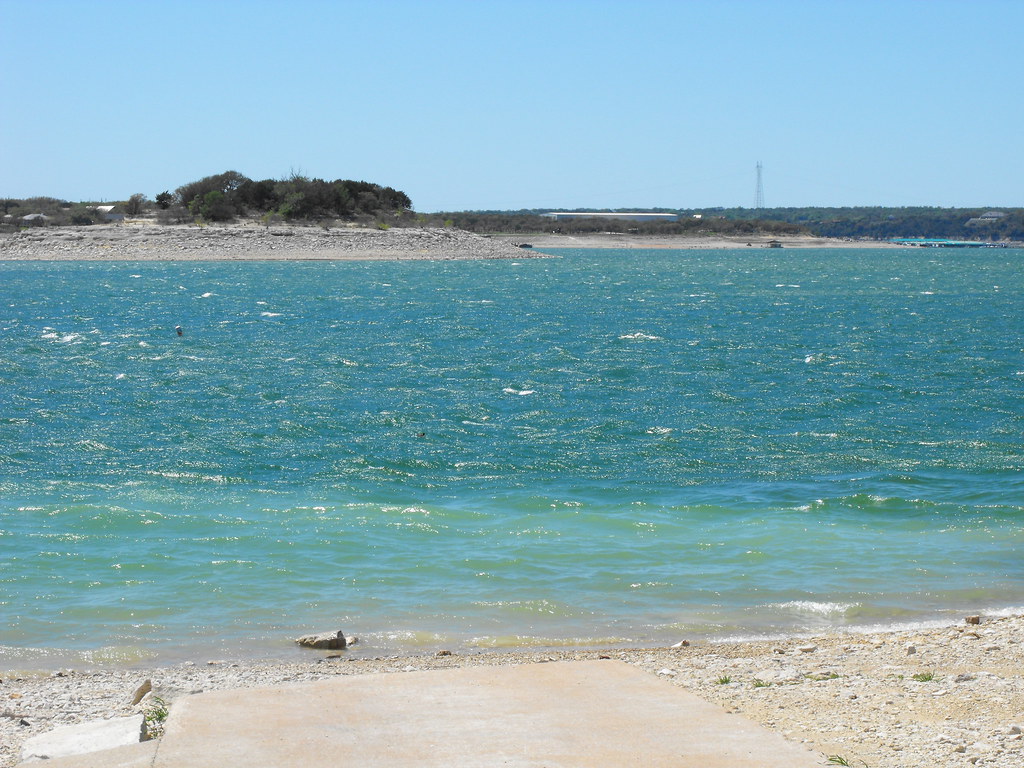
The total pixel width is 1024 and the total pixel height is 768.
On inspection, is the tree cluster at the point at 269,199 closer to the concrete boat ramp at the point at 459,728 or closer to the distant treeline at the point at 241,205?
the distant treeline at the point at 241,205

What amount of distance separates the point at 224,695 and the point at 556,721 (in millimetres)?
2308

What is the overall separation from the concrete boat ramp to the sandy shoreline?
302 ft

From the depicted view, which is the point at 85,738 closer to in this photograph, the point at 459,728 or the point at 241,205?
the point at 459,728

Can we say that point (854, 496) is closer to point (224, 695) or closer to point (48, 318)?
point (224, 695)

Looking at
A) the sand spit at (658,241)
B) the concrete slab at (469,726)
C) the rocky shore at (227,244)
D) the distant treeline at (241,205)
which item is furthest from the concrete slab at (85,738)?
the sand spit at (658,241)

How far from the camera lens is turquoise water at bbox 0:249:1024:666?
12047mm

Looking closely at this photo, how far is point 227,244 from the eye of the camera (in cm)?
10212

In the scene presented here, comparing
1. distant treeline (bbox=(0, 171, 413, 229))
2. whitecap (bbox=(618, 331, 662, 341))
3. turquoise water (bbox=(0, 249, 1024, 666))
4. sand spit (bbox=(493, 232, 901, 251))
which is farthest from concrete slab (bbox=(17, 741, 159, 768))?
sand spit (bbox=(493, 232, 901, 251))

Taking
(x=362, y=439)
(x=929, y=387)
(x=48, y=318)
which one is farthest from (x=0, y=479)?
(x=48, y=318)

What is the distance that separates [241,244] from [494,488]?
89334mm

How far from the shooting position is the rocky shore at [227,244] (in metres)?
98.8

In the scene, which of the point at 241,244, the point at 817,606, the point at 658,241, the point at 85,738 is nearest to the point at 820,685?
the point at 817,606

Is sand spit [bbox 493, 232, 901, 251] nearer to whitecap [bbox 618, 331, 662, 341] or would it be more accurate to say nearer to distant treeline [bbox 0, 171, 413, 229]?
distant treeline [bbox 0, 171, 413, 229]

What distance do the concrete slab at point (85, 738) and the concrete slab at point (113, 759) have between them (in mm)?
88
